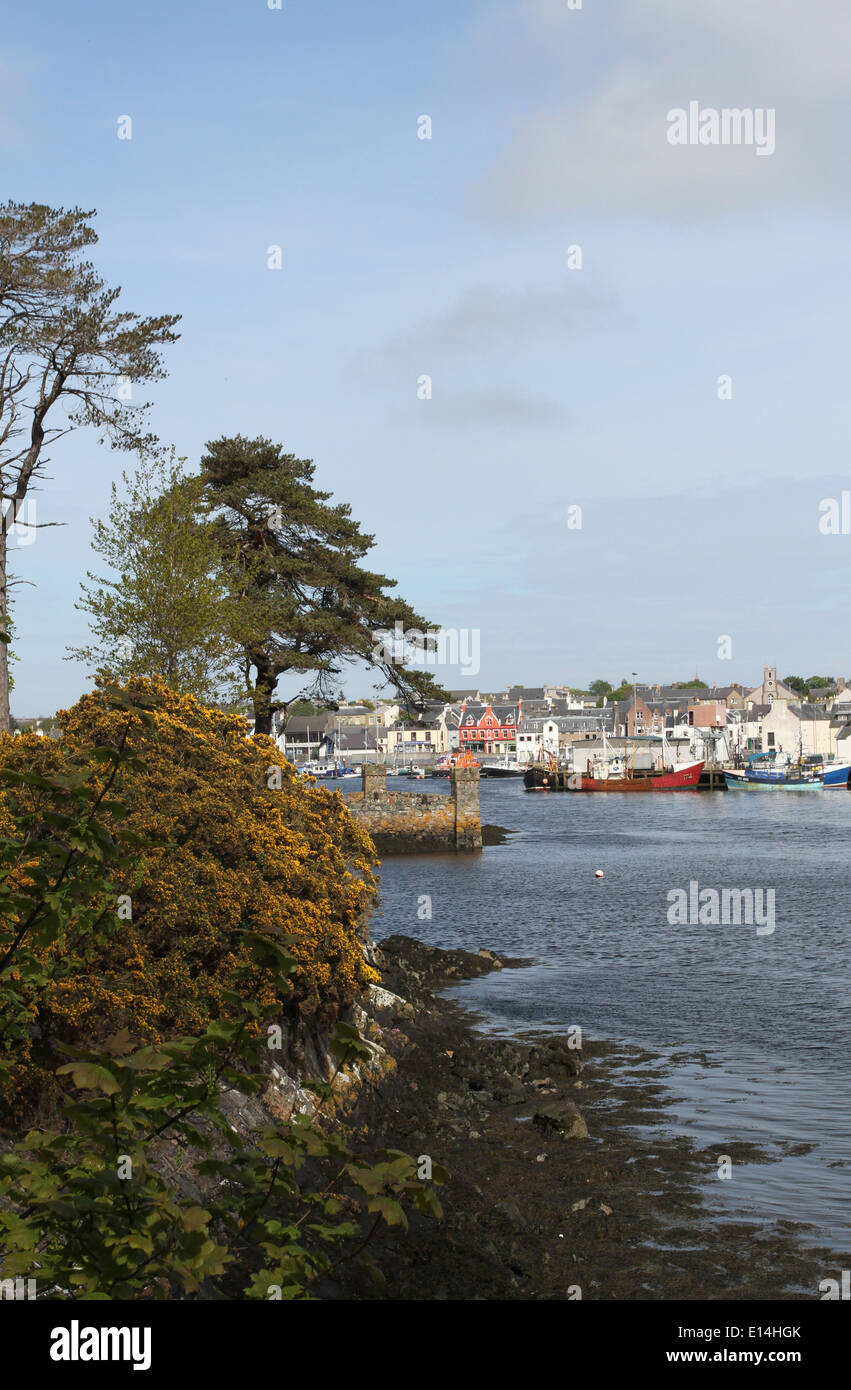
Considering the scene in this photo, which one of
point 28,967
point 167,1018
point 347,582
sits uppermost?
point 347,582

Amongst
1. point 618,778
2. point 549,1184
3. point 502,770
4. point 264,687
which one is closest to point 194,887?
point 549,1184

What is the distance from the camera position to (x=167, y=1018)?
492 inches

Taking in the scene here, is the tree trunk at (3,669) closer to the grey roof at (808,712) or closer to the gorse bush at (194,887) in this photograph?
the gorse bush at (194,887)

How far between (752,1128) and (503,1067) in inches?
179

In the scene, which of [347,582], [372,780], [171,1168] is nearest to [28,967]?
[171,1168]

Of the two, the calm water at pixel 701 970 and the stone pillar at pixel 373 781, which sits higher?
the stone pillar at pixel 373 781

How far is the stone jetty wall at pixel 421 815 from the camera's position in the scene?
62.9 m

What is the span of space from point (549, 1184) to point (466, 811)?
4977 centimetres

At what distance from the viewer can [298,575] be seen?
45.0 m

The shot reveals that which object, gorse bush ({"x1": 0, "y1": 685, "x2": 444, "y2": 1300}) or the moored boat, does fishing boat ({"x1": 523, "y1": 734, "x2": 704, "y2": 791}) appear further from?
gorse bush ({"x1": 0, "y1": 685, "x2": 444, "y2": 1300})

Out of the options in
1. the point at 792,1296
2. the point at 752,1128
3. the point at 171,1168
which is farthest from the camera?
the point at 752,1128

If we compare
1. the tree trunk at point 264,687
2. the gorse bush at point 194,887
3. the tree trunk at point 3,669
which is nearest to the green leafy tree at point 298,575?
the tree trunk at point 264,687

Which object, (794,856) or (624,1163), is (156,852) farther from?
(794,856)
